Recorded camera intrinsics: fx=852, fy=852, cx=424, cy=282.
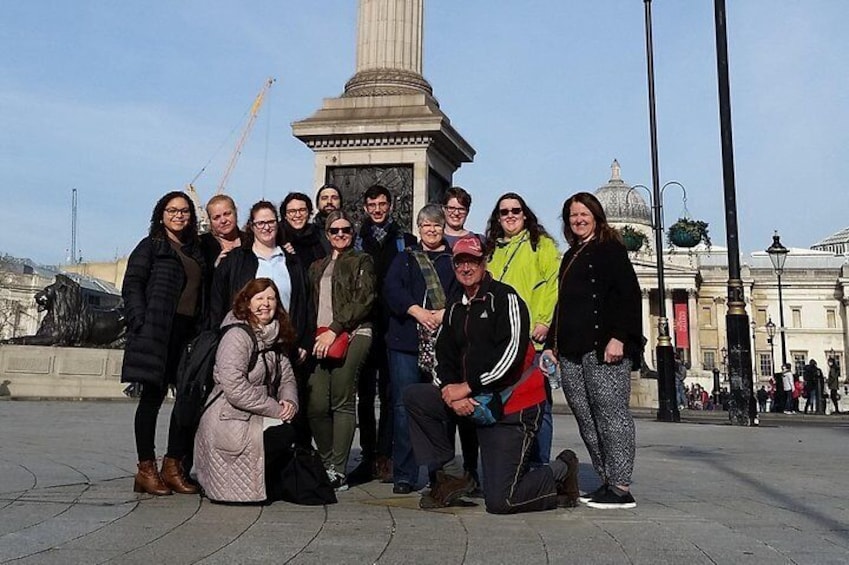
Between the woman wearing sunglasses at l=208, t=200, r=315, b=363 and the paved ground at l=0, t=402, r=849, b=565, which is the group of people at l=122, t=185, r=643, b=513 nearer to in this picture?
the woman wearing sunglasses at l=208, t=200, r=315, b=363

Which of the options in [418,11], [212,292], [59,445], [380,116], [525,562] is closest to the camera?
[525,562]

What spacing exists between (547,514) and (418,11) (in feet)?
37.4

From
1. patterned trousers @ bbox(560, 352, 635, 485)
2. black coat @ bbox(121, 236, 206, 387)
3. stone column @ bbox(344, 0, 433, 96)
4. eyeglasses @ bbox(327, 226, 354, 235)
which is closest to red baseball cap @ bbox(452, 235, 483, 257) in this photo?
patterned trousers @ bbox(560, 352, 635, 485)

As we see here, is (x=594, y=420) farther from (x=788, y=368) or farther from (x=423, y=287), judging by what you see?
(x=788, y=368)

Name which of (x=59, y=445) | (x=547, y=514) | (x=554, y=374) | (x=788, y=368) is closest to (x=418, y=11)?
(x=59, y=445)

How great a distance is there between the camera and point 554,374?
228 inches

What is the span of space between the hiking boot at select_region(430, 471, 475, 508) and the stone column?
988cm

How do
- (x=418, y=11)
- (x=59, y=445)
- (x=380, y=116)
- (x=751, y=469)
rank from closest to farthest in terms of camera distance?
(x=751, y=469) → (x=59, y=445) → (x=380, y=116) → (x=418, y=11)

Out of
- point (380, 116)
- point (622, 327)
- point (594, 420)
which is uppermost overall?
point (380, 116)

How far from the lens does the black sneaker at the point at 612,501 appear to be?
5.36m

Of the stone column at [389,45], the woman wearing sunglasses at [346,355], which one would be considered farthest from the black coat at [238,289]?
the stone column at [389,45]

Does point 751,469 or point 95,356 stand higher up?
point 95,356

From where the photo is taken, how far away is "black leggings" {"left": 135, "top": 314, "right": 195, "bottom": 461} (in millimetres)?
5777

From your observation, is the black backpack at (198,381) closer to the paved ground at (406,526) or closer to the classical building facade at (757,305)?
the paved ground at (406,526)
